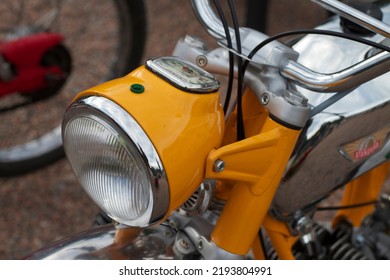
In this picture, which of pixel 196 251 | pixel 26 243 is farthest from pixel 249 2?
pixel 196 251

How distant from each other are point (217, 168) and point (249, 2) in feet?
5.53

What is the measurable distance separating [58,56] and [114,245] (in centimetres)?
100

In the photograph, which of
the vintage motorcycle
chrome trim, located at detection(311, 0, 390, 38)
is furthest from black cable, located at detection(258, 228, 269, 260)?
chrome trim, located at detection(311, 0, 390, 38)

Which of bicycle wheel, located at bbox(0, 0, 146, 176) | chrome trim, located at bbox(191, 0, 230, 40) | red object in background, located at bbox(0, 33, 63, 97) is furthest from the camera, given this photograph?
bicycle wheel, located at bbox(0, 0, 146, 176)

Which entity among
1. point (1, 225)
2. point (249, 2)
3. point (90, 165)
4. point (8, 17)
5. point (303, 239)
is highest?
point (90, 165)

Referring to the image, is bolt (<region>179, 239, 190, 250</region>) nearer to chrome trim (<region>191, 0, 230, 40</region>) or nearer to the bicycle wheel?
chrome trim (<region>191, 0, 230, 40</region>)

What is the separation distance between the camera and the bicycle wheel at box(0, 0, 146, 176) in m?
1.82

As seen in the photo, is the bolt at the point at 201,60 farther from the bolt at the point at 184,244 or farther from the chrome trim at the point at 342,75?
the bolt at the point at 184,244

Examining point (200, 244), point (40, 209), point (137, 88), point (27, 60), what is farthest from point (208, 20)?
point (40, 209)

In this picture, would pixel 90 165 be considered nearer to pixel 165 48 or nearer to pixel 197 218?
pixel 197 218

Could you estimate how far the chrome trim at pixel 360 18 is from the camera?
708 mm

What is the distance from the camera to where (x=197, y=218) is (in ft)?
2.99

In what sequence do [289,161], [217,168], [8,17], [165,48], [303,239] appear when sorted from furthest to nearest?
[165,48]
[8,17]
[303,239]
[289,161]
[217,168]

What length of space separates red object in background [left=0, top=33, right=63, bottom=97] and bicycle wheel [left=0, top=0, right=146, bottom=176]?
2 cm
